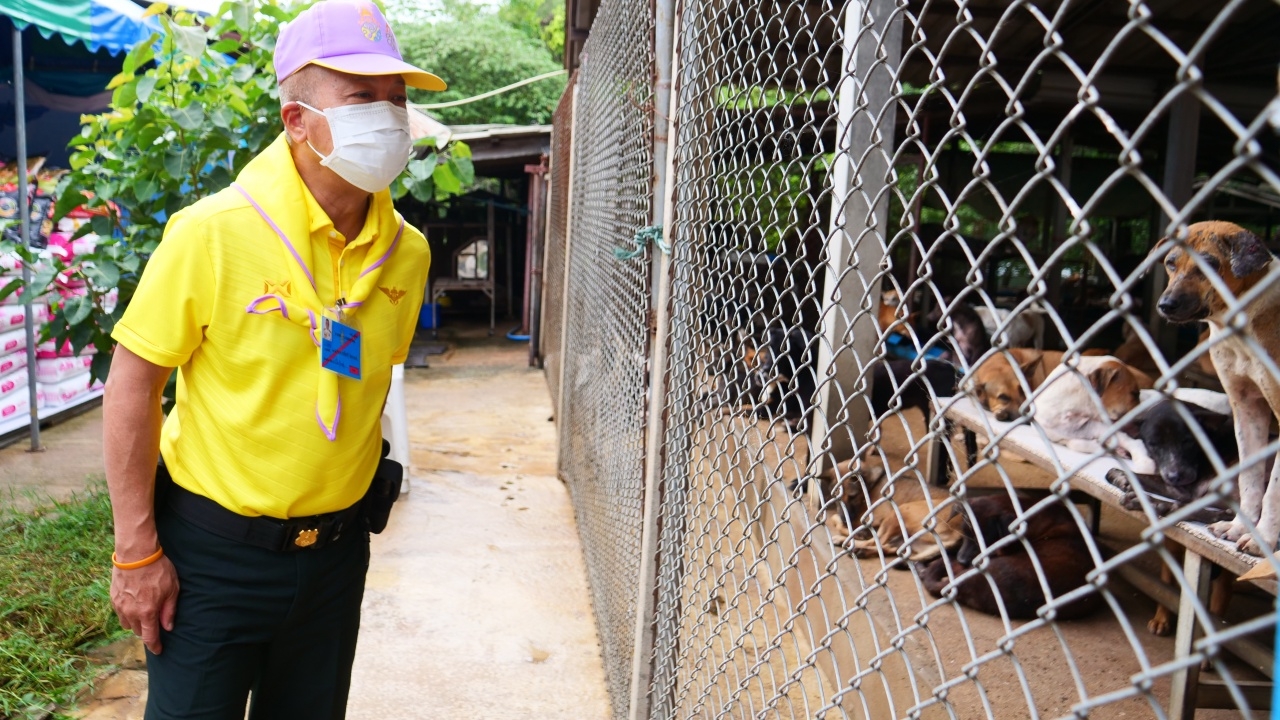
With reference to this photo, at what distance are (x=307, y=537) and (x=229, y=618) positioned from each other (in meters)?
0.23

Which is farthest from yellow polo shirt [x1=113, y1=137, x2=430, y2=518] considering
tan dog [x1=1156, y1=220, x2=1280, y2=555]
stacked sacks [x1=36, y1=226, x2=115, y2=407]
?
stacked sacks [x1=36, y1=226, x2=115, y2=407]

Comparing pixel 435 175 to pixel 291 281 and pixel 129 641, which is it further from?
pixel 291 281

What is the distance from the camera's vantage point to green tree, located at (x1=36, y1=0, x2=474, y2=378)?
428 cm

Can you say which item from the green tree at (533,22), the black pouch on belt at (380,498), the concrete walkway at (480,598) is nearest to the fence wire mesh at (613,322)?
the concrete walkway at (480,598)

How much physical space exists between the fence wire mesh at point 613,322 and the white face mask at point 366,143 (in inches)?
37.0

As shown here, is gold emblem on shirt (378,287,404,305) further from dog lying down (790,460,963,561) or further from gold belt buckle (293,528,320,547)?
dog lying down (790,460,963,561)

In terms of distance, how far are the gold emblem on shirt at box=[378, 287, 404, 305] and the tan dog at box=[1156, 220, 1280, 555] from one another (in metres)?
1.59

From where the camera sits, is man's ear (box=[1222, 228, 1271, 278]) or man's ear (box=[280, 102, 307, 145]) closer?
man's ear (box=[1222, 228, 1271, 278])

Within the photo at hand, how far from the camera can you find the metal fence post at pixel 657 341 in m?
2.50

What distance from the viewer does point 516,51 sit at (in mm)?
21266

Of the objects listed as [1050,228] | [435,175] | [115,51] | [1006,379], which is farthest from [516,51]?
[1006,379]

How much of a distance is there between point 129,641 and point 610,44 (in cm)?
344

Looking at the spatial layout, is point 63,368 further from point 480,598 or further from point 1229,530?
point 1229,530

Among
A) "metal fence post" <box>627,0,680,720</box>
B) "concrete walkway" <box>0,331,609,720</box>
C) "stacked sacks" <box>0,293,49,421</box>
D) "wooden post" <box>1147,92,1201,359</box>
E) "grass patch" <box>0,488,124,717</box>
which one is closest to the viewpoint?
"metal fence post" <box>627,0,680,720</box>
